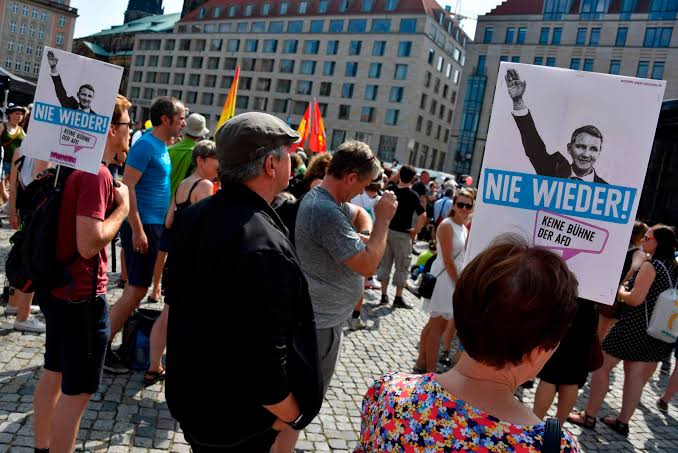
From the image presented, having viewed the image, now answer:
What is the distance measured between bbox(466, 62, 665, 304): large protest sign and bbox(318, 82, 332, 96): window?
65386 mm

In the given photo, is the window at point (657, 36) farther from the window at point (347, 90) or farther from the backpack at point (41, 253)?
the backpack at point (41, 253)

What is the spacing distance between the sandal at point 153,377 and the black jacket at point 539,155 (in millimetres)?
3148

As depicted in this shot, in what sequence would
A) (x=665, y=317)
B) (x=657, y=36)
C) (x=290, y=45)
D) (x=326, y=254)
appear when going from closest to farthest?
1. (x=326, y=254)
2. (x=665, y=317)
3. (x=657, y=36)
4. (x=290, y=45)

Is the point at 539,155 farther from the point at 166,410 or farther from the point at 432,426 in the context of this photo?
the point at 166,410

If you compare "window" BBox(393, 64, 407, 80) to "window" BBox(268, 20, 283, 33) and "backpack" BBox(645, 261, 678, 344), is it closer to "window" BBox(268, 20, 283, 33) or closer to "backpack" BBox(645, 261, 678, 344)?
"window" BBox(268, 20, 283, 33)

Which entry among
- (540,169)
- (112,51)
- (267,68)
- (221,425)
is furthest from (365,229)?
(112,51)

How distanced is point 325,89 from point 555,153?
66122 mm

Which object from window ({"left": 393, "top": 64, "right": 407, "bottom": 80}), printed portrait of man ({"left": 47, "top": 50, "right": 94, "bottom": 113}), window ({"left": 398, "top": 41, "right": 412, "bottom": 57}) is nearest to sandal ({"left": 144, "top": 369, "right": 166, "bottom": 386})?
printed portrait of man ({"left": 47, "top": 50, "right": 94, "bottom": 113})

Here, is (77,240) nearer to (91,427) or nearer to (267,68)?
(91,427)

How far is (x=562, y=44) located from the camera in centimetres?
5166

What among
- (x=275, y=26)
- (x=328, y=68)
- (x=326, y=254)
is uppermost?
(x=275, y=26)

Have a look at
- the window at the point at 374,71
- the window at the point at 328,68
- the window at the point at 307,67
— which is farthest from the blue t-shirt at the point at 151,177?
the window at the point at 307,67

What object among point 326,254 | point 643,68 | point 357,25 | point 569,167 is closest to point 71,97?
point 326,254

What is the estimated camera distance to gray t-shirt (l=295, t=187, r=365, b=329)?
8.73 feet
